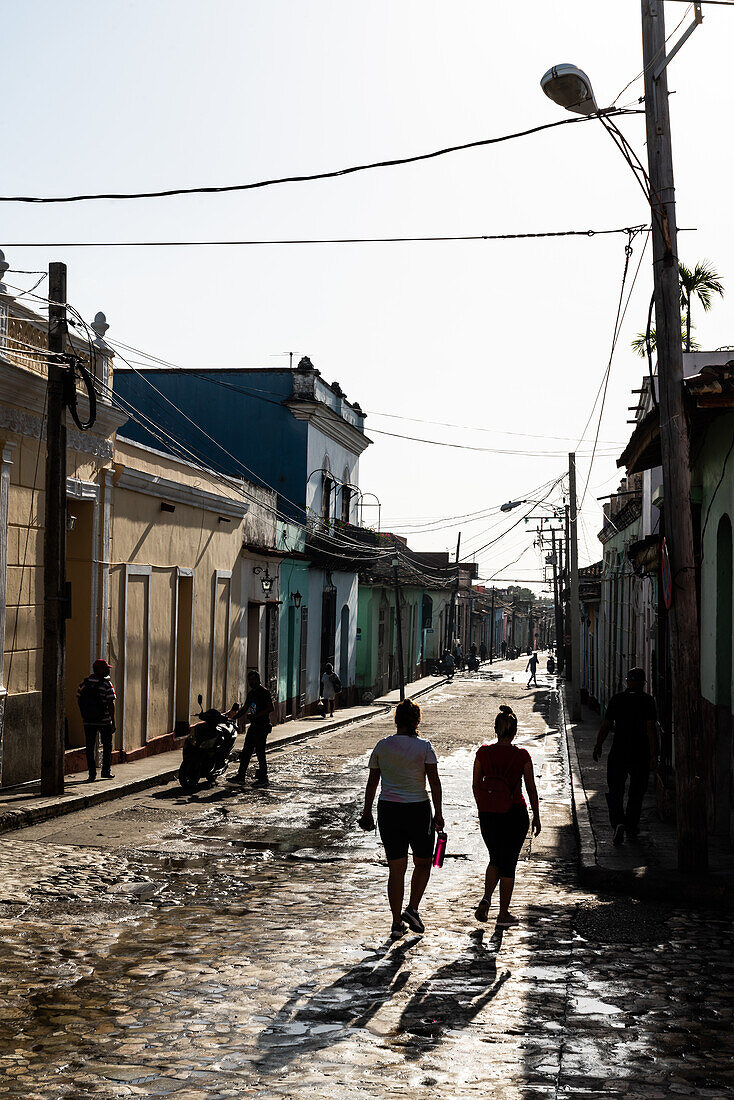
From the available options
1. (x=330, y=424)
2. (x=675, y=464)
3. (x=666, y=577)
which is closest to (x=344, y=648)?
(x=330, y=424)

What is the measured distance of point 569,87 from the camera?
330 inches

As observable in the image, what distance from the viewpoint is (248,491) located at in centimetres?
2419

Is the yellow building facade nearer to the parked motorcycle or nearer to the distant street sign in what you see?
the parked motorcycle

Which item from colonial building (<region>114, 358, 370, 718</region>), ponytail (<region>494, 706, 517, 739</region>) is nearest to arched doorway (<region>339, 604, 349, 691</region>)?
colonial building (<region>114, 358, 370, 718</region>)

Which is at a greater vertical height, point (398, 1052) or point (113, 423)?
point (113, 423)

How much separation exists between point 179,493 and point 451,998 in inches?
547

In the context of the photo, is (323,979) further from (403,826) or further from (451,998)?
(403,826)

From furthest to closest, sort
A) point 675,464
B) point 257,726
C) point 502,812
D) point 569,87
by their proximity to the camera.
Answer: point 257,726, point 675,464, point 569,87, point 502,812

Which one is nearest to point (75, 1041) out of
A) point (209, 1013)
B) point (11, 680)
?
point (209, 1013)

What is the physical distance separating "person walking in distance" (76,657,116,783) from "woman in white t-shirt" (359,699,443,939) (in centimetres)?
710

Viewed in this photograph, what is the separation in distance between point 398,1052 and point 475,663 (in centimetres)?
6126

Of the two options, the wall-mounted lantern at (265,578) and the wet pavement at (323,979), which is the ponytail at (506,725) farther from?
the wall-mounted lantern at (265,578)

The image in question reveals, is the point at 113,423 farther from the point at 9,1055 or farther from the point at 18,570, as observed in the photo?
the point at 9,1055

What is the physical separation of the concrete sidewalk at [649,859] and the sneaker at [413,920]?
87.1 inches
